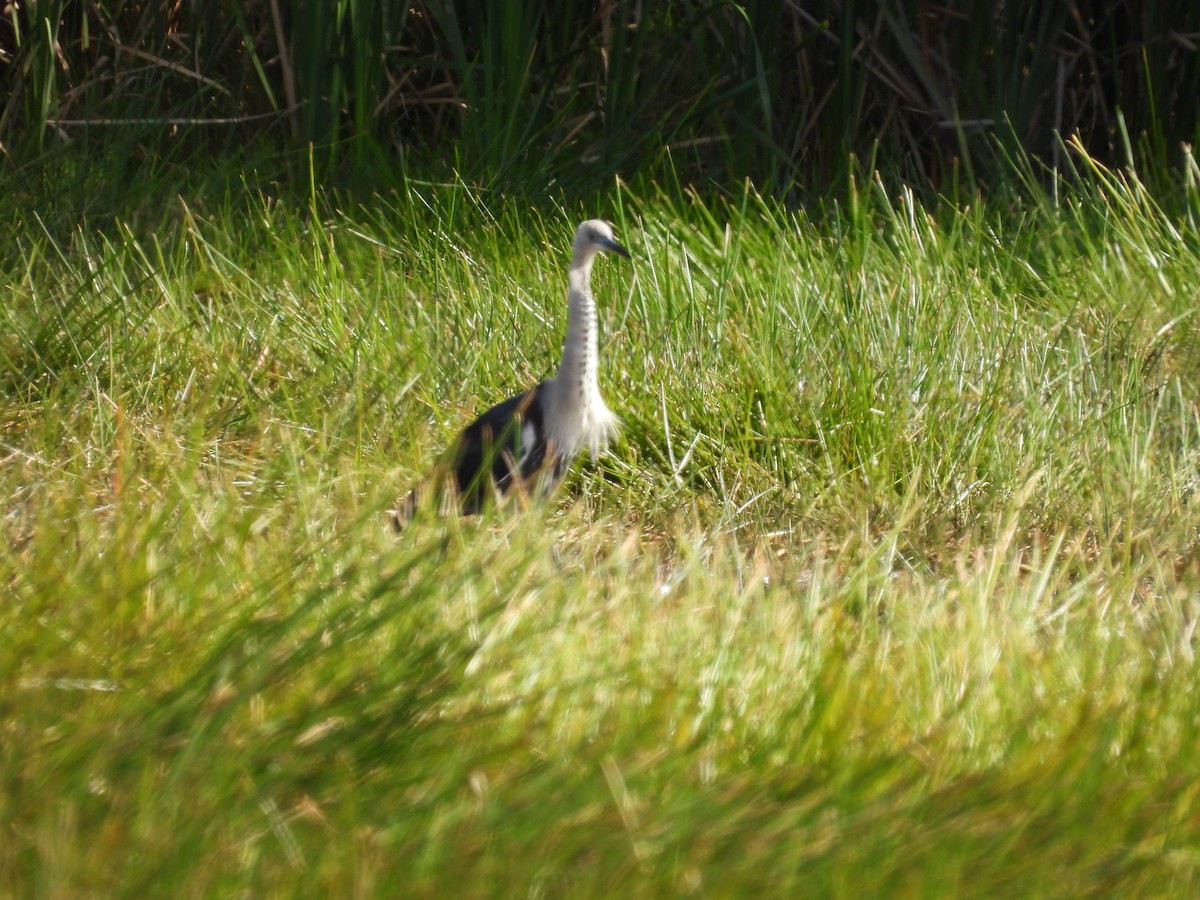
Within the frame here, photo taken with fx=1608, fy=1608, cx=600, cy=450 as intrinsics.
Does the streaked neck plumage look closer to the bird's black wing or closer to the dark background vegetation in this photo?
the bird's black wing

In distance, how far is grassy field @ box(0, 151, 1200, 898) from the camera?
1.61 metres

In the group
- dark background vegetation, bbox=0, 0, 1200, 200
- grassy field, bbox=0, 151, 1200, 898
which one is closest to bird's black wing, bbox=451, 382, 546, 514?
grassy field, bbox=0, 151, 1200, 898

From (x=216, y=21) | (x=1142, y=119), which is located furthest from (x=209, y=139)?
(x=1142, y=119)

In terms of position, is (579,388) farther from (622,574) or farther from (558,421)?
(622,574)

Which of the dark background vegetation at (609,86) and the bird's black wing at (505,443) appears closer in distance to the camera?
the bird's black wing at (505,443)

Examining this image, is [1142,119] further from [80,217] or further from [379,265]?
[80,217]

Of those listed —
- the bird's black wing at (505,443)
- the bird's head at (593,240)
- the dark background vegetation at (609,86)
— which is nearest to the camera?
the bird's black wing at (505,443)

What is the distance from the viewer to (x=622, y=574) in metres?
2.46

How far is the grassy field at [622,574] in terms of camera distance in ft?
5.27

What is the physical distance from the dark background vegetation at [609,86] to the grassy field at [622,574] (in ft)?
2.32

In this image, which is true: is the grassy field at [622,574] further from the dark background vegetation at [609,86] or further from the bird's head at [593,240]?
the dark background vegetation at [609,86]

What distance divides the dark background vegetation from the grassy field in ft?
2.32

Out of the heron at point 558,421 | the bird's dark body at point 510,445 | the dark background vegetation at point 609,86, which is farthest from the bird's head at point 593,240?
the dark background vegetation at point 609,86

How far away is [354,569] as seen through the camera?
6.50 ft
